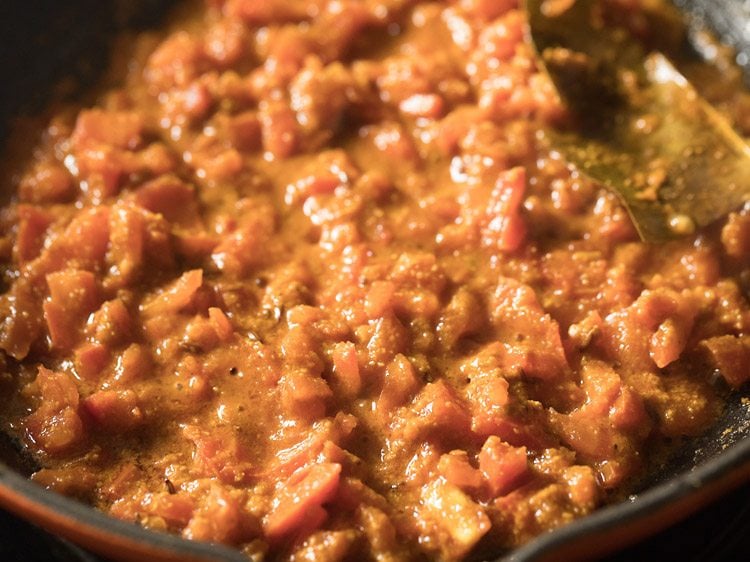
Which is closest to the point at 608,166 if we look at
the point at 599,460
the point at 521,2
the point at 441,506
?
the point at 521,2

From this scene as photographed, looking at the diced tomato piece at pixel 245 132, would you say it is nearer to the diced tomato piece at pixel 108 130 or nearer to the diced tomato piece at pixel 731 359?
the diced tomato piece at pixel 108 130

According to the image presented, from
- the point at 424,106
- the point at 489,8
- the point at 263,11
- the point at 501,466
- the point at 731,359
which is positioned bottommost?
the point at 501,466

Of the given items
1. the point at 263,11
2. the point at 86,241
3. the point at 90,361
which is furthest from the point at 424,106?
the point at 90,361

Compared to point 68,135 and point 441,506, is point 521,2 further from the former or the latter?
point 441,506

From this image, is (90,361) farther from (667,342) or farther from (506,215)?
(667,342)

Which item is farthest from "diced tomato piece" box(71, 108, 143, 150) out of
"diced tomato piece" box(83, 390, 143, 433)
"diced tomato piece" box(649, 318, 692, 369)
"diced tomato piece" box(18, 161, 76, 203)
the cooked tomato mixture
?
"diced tomato piece" box(649, 318, 692, 369)

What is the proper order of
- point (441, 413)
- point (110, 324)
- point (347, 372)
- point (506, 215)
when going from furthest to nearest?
point (506, 215)
point (110, 324)
point (347, 372)
point (441, 413)

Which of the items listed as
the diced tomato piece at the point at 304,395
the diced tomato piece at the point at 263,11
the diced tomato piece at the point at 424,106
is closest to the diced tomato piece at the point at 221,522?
the diced tomato piece at the point at 304,395

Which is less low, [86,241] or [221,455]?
[86,241]
